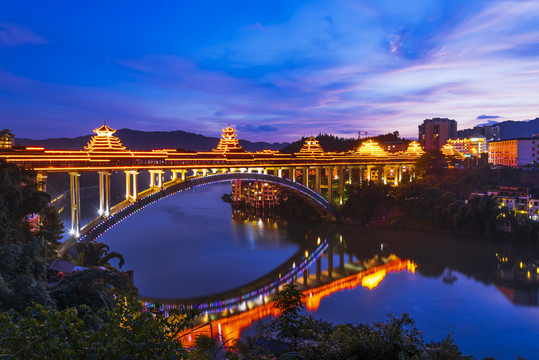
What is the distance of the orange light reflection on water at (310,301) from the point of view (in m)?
10.3

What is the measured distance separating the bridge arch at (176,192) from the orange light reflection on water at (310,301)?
6412mm

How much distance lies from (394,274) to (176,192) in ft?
33.2

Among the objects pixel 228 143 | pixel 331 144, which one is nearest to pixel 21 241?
pixel 228 143

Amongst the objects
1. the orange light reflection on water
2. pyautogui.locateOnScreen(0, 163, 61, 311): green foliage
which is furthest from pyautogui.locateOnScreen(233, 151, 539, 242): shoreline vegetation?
pyautogui.locateOnScreen(0, 163, 61, 311): green foliage

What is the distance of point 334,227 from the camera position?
26547 millimetres

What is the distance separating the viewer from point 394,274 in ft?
53.5

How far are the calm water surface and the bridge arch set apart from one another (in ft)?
6.90

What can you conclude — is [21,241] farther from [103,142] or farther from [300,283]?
[300,283]

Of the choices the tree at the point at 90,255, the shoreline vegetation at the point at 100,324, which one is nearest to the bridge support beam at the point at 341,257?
the shoreline vegetation at the point at 100,324

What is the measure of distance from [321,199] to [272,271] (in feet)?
35.4

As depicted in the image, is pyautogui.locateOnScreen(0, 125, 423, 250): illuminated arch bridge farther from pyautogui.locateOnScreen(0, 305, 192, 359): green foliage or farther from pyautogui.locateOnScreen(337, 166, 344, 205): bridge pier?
pyautogui.locateOnScreen(0, 305, 192, 359): green foliage

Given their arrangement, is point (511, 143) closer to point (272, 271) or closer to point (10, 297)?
point (272, 271)

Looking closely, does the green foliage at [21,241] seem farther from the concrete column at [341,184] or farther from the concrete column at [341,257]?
the concrete column at [341,184]

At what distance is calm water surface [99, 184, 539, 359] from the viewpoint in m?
11.4
